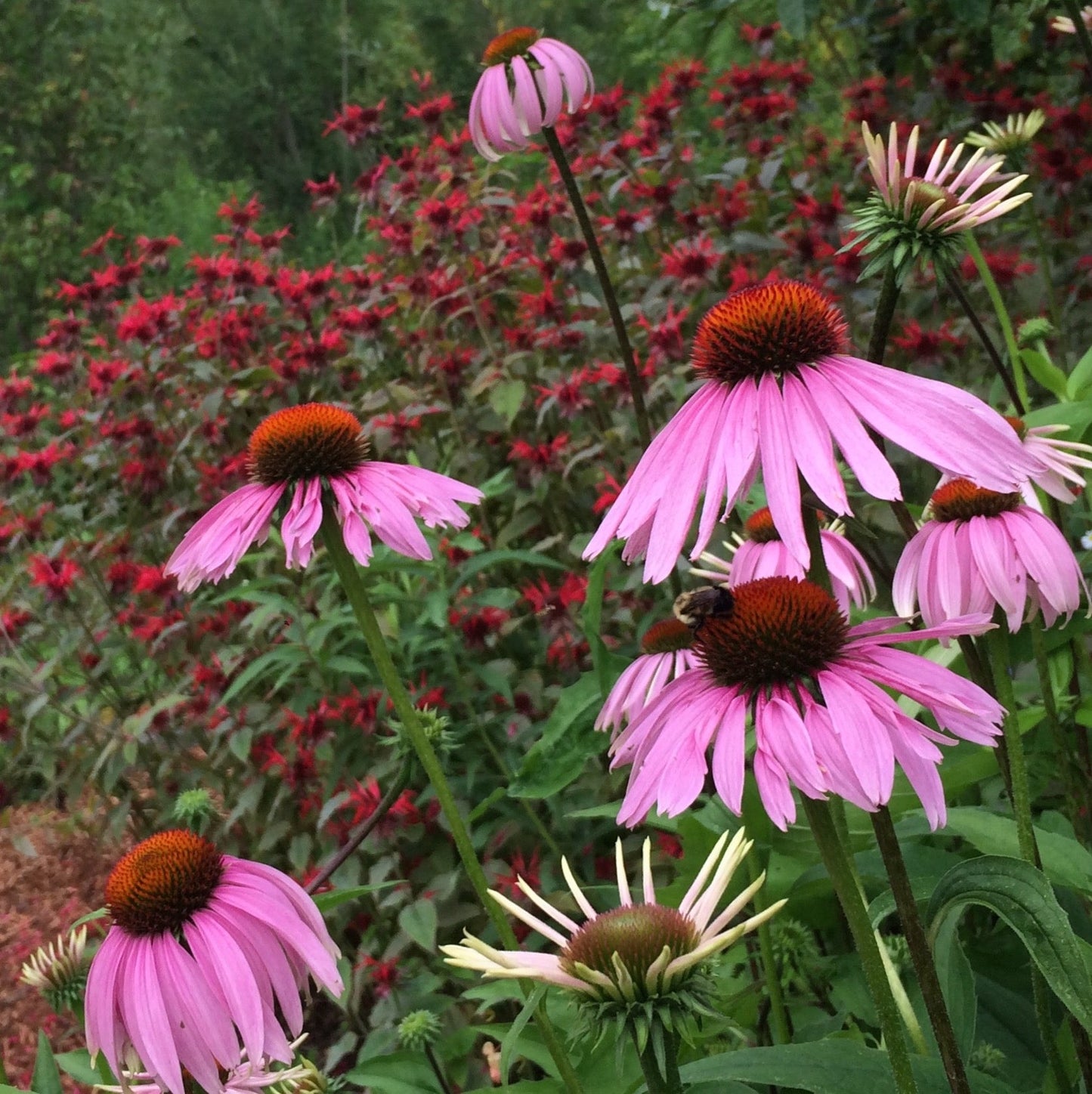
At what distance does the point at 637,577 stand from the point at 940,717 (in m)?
1.13

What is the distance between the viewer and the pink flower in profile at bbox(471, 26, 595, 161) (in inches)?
55.2

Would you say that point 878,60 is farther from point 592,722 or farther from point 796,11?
point 592,722

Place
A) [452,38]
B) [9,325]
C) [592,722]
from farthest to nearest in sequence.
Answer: [452,38]
[9,325]
[592,722]

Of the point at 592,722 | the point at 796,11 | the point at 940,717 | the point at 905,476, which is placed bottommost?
the point at 905,476

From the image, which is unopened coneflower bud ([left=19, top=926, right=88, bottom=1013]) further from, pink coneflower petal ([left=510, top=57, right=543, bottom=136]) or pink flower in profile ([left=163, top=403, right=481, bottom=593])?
pink coneflower petal ([left=510, top=57, right=543, bottom=136])

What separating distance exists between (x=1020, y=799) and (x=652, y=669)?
0.42 m

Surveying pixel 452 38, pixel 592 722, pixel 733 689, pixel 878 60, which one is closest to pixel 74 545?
pixel 592 722

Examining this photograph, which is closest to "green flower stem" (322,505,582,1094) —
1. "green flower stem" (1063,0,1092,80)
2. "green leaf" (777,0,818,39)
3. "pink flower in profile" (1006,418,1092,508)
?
"pink flower in profile" (1006,418,1092,508)

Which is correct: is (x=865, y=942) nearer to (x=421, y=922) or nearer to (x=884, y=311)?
(x=884, y=311)

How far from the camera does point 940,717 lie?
0.58 metres

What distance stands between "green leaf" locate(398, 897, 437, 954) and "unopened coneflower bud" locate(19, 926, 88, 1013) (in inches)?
18.8

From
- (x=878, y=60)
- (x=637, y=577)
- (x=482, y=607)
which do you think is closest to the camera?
(x=637, y=577)

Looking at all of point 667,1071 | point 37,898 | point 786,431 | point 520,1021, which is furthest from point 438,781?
point 37,898

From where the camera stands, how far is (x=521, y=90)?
1.41m
